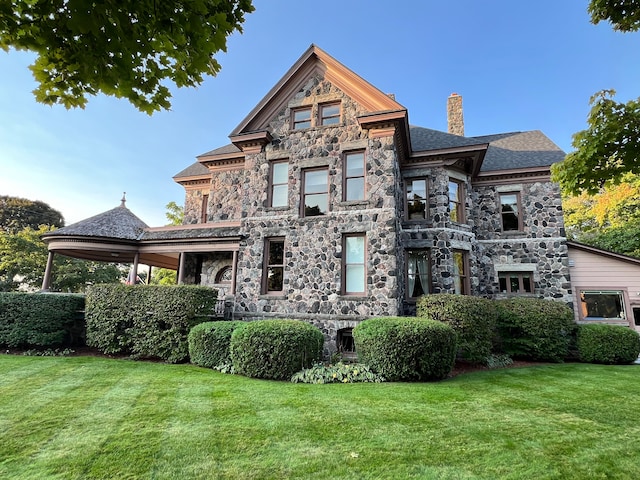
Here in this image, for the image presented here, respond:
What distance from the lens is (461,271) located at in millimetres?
13398

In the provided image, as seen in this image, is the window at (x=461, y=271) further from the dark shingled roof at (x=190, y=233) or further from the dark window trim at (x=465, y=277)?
the dark shingled roof at (x=190, y=233)

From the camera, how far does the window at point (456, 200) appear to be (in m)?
13.8

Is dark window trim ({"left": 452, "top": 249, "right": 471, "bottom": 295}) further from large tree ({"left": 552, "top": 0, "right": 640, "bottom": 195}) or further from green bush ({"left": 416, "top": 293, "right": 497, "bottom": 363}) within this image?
large tree ({"left": 552, "top": 0, "right": 640, "bottom": 195})

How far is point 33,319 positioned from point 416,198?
570 inches

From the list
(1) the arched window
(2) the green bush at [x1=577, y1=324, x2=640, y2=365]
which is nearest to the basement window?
(1) the arched window

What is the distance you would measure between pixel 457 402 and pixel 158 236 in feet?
42.0

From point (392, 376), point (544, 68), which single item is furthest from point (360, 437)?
point (544, 68)

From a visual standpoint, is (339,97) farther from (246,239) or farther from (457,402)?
(457,402)

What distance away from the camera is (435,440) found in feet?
14.5

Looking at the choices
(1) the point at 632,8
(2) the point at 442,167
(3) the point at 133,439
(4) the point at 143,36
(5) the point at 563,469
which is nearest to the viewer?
(4) the point at 143,36

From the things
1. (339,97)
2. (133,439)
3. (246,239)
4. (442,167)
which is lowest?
(133,439)

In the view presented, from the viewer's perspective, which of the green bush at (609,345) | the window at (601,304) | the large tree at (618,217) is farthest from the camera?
the large tree at (618,217)

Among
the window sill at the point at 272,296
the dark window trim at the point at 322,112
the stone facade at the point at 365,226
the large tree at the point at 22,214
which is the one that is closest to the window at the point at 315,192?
the stone facade at the point at 365,226

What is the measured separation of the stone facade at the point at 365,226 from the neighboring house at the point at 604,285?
0.69m
